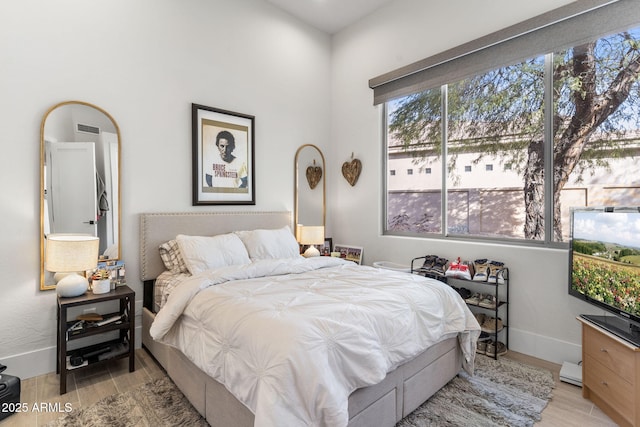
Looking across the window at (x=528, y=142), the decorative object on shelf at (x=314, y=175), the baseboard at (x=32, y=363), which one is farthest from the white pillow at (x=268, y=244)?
the baseboard at (x=32, y=363)

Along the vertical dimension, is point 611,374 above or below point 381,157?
below

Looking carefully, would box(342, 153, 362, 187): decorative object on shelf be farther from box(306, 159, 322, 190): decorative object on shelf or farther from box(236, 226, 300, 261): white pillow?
box(236, 226, 300, 261): white pillow

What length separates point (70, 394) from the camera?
7.13 feet

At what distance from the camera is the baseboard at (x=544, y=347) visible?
2.56 m

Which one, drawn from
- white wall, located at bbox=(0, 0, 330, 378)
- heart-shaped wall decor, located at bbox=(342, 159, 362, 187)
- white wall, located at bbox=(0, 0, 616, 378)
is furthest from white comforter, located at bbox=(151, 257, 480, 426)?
heart-shaped wall decor, located at bbox=(342, 159, 362, 187)

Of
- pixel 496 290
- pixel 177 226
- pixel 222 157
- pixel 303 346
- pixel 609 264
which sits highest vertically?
pixel 222 157

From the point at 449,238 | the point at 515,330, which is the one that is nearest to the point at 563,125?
the point at 449,238

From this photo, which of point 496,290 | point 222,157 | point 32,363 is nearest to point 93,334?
point 32,363

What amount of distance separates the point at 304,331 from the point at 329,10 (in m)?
3.91

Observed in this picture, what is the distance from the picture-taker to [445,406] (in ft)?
6.62

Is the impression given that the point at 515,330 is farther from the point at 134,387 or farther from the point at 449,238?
the point at 134,387

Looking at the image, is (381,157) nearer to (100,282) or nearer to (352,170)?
(352,170)

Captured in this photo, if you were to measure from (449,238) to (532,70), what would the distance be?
→ 5.40 ft

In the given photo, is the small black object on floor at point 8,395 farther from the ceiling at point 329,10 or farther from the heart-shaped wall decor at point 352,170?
the ceiling at point 329,10
